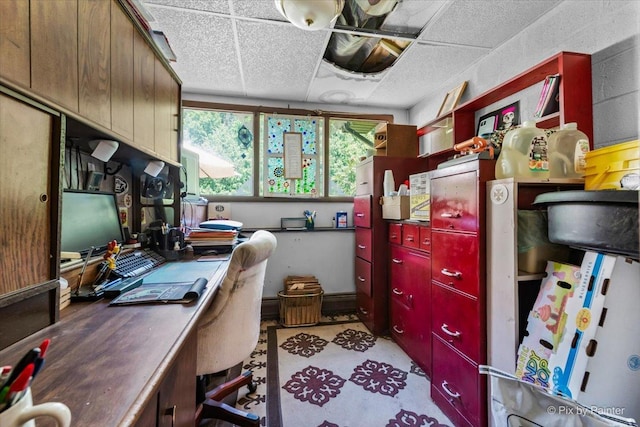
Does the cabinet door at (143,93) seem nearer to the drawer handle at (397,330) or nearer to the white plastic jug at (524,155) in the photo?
the white plastic jug at (524,155)

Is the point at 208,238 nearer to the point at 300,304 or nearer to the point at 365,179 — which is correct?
the point at 300,304

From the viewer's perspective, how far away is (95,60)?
984 millimetres

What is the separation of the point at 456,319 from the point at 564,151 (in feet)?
3.10

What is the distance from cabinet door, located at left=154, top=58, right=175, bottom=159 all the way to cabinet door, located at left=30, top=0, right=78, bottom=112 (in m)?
0.72

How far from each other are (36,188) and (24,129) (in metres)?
0.16

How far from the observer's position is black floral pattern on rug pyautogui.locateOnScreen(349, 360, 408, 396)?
169cm

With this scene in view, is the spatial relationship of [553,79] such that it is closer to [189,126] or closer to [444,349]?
[444,349]

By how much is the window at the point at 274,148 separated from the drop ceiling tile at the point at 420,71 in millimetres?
393

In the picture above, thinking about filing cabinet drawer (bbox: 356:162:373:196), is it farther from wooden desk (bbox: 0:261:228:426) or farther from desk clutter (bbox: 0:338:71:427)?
desk clutter (bbox: 0:338:71:427)

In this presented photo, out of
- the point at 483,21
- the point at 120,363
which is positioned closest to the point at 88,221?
the point at 120,363

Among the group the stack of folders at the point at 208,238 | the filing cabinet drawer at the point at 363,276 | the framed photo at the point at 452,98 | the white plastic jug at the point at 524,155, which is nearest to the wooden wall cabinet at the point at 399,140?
the framed photo at the point at 452,98

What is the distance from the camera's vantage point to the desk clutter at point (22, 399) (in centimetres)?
32

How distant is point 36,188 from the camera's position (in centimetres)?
74

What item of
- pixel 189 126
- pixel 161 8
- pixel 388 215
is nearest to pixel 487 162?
pixel 388 215
